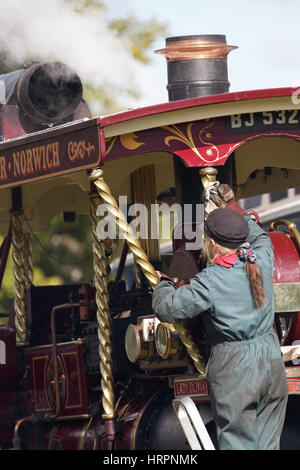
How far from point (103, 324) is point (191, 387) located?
1.02m

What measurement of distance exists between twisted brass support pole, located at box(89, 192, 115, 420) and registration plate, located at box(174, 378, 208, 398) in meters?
0.71

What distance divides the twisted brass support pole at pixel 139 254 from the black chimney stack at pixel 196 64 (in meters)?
2.10

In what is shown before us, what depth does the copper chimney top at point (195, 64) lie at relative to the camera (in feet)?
28.6

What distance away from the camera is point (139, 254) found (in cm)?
682

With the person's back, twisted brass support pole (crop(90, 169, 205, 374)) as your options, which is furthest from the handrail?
twisted brass support pole (crop(90, 169, 205, 374))

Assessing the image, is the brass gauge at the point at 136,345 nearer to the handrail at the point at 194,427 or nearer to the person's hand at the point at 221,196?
the person's hand at the point at 221,196

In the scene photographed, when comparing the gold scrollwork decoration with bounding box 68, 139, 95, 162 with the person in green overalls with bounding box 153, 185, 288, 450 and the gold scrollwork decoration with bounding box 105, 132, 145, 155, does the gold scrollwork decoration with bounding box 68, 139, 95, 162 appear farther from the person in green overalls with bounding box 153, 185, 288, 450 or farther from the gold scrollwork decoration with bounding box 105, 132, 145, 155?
the person in green overalls with bounding box 153, 185, 288, 450

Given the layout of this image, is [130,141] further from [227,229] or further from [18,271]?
[18,271]

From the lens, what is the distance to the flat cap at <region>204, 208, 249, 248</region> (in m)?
5.41

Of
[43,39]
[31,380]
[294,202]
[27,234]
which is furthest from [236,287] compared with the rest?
[294,202]

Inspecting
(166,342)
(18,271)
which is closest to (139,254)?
(166,342)

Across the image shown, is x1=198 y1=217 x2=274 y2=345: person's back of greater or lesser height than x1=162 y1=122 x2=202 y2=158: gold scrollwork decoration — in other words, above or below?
below

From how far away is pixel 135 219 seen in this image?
932 cm
